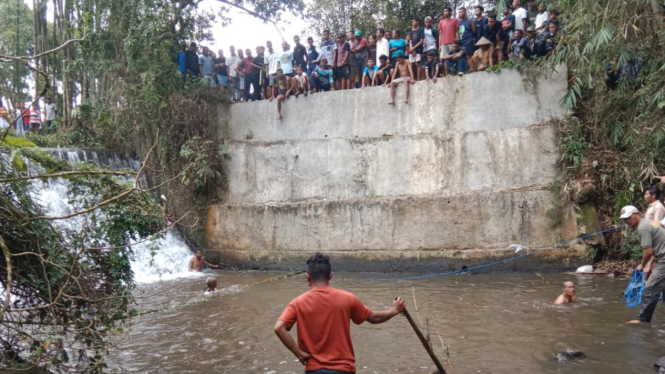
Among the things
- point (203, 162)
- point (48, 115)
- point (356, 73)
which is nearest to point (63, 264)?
point (203, 162)

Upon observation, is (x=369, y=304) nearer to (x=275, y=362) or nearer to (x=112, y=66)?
(x=275, y=362)

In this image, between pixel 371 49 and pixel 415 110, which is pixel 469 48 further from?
pixel 371 49

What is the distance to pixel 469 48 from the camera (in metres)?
13.1

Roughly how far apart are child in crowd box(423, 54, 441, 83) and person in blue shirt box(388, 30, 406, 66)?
2.54ft

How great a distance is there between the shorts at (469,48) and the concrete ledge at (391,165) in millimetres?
2212

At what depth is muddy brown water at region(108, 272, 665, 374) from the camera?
6375 millimetres

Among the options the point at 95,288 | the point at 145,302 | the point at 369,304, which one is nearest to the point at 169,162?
the point at 145,302

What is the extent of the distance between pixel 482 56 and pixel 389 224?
482cm

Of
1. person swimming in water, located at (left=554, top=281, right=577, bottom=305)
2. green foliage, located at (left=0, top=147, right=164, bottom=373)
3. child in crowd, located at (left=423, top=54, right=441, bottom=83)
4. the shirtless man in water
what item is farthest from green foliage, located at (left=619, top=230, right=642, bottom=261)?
the shirtless man in water

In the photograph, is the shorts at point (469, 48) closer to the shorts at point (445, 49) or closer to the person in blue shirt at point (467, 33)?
the person in blue shirt at point (467, 33)

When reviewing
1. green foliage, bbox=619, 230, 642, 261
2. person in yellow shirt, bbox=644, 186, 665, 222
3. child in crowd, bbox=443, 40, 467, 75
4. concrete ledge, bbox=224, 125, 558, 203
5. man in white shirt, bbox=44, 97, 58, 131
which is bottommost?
green foliage, bbox=619, 230, 642, 261

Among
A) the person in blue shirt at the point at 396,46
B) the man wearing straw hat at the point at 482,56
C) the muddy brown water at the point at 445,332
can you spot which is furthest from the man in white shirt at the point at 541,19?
the muddy brown water at the point at 445,332

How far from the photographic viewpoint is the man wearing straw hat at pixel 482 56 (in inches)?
500

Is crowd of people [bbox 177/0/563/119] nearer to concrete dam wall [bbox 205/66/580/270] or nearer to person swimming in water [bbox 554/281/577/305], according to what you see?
concrete dam wall [bbox 205/66/580/270]
